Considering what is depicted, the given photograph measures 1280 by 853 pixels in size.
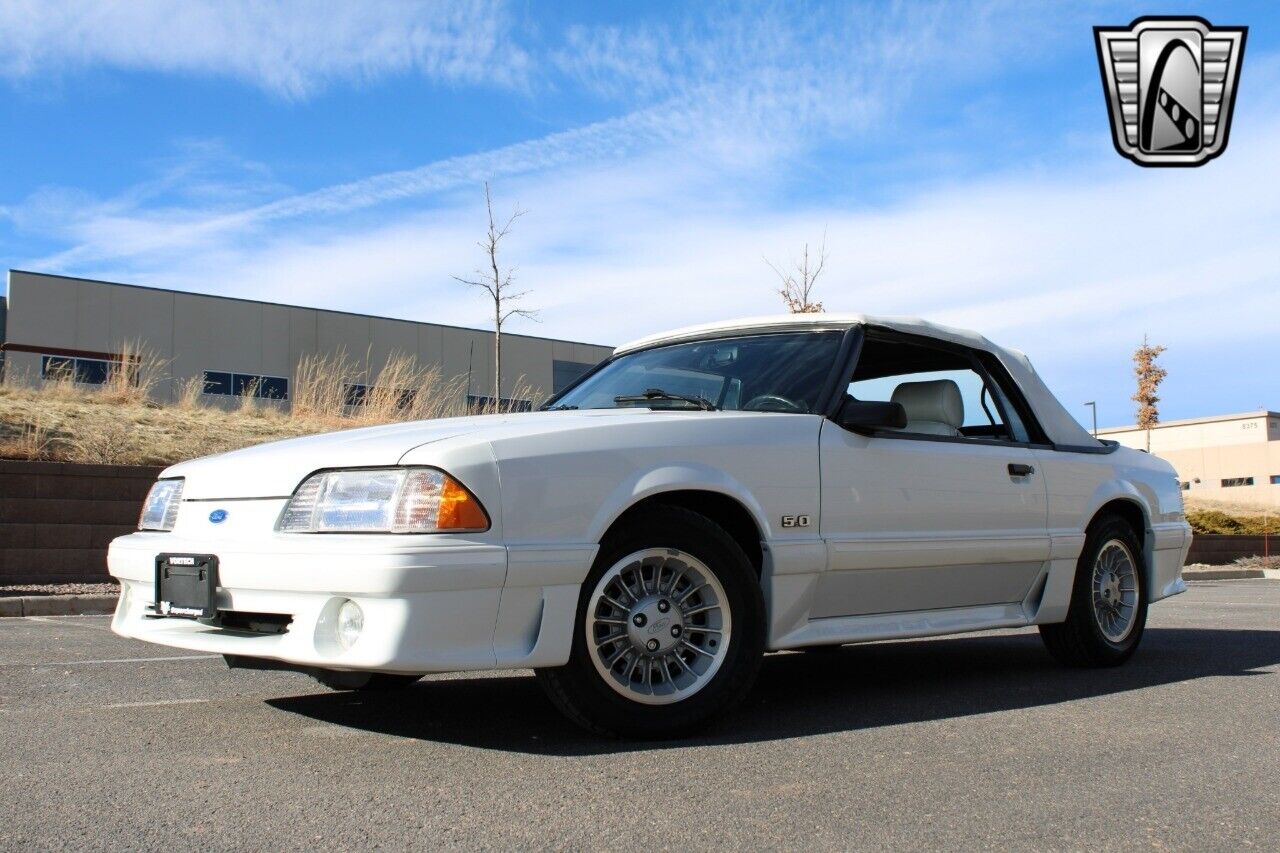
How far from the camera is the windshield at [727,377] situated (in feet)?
16.1

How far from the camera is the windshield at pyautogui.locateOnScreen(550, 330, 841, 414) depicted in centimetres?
490

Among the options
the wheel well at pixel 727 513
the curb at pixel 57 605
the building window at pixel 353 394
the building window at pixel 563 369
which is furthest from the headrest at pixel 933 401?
the building window at pixel 563 369

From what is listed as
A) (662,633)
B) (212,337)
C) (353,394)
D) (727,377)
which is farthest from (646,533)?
(212,337)

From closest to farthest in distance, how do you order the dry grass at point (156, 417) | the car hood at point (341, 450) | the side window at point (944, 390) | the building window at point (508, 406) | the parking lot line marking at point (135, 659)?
the car hood at point (341, 450)
the side window at point (944, 390)
the parking lot line marking at point (135, 659)
the dry grass at point (156, 417)
the building window at point (508, 406)

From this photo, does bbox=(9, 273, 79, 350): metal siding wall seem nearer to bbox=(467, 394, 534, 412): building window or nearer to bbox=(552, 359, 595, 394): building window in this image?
bbox=(552, 359, 595, 394): building window

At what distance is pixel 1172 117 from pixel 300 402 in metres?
12.7

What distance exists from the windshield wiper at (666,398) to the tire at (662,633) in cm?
64

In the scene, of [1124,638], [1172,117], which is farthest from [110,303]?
[1124,638]

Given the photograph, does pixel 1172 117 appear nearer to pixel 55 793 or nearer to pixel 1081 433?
pixel 1081 433

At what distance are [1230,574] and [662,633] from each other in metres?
19.9

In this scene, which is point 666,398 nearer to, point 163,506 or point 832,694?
point 832,694

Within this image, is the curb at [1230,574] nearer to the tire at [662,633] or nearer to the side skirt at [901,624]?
the side skirt at [901,624]

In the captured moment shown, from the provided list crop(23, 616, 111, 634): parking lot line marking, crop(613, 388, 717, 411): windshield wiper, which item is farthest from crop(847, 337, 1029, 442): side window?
crop(23, 616, 111, 634): parking lot line marking

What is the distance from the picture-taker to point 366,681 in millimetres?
4805
